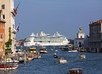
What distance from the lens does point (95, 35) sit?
168 meters

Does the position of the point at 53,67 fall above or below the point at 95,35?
below

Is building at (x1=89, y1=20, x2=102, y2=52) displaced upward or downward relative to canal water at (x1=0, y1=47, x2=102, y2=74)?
upward

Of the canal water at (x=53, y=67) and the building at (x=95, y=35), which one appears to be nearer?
the canal water at (x=53, y=67)

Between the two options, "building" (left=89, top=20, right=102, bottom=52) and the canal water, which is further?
"building" (left=89, top=20, right=102, bottom=52)

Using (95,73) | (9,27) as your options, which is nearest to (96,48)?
(9,27)

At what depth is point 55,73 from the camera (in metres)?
60.4

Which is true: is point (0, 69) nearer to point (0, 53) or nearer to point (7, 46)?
point (0, 53)

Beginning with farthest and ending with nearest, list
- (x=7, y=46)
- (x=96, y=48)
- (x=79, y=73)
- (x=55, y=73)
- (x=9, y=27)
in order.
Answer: (x=96, y=48) < (x=9, y=27) < (x=7, y=46) < (x=55, y=73) < (x=79, y=73)

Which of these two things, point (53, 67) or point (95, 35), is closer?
point (53, 67)

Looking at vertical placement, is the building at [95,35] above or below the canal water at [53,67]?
above

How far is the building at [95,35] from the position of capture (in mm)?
162250

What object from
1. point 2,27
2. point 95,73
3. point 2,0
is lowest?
point 95,73

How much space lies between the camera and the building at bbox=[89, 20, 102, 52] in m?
162

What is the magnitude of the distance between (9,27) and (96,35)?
257 ft
